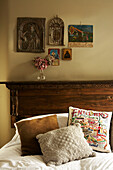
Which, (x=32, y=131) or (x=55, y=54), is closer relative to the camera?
(x=32, y=131)

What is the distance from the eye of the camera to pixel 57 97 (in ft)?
8.96

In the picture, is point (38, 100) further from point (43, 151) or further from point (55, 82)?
point (43, 151)

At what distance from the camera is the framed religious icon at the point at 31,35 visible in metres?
2.79

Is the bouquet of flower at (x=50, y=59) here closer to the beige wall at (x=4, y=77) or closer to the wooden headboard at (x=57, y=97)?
the wooden headboard at (x=57, y=97)

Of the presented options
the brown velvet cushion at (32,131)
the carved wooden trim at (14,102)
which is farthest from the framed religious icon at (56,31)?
the brown velvet cushion at (32,131)

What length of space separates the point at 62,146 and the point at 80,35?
1.59m

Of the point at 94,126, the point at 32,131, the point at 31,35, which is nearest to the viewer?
the point at 32,131

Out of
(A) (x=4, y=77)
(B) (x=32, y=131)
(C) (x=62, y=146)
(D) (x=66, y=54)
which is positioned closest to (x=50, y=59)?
(D) (x=66, y=54)

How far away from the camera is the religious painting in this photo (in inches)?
112

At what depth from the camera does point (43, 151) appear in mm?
1945

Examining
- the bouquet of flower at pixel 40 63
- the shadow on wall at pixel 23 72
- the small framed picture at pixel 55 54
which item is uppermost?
the small framed picture at pixel 55 54

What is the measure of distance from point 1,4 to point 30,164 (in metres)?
2.12

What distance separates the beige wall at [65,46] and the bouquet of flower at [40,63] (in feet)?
0.40

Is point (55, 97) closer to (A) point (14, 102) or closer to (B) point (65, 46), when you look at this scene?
(A) point (14, 102)
